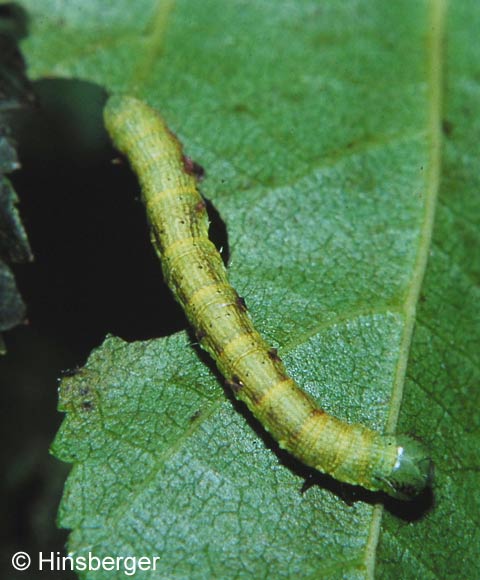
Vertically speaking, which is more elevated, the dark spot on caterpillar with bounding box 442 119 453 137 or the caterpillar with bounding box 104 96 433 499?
the dark spot on caterpillar with bounding box 442 119 453 137

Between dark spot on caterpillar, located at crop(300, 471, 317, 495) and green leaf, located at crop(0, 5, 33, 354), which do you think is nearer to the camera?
dark spot on caterpillar, located at crop(300, 471, 317, 495)

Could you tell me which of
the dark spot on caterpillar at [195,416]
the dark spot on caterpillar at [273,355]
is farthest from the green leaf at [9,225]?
the dark spot on caterpillar at [273,355]

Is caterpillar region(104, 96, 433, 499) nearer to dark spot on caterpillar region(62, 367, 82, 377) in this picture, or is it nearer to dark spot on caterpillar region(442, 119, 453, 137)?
dark spot on caterpillar region(62, 367, 82, 377)

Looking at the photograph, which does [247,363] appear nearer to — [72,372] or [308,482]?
[308,482]

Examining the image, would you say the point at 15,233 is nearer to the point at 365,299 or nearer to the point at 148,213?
the point at 148,213

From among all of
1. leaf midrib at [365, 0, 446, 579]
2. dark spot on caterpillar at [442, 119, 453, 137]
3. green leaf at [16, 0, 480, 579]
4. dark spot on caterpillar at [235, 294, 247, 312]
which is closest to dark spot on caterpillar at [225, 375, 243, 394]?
green leaf at [16, 0, 480, 579]
